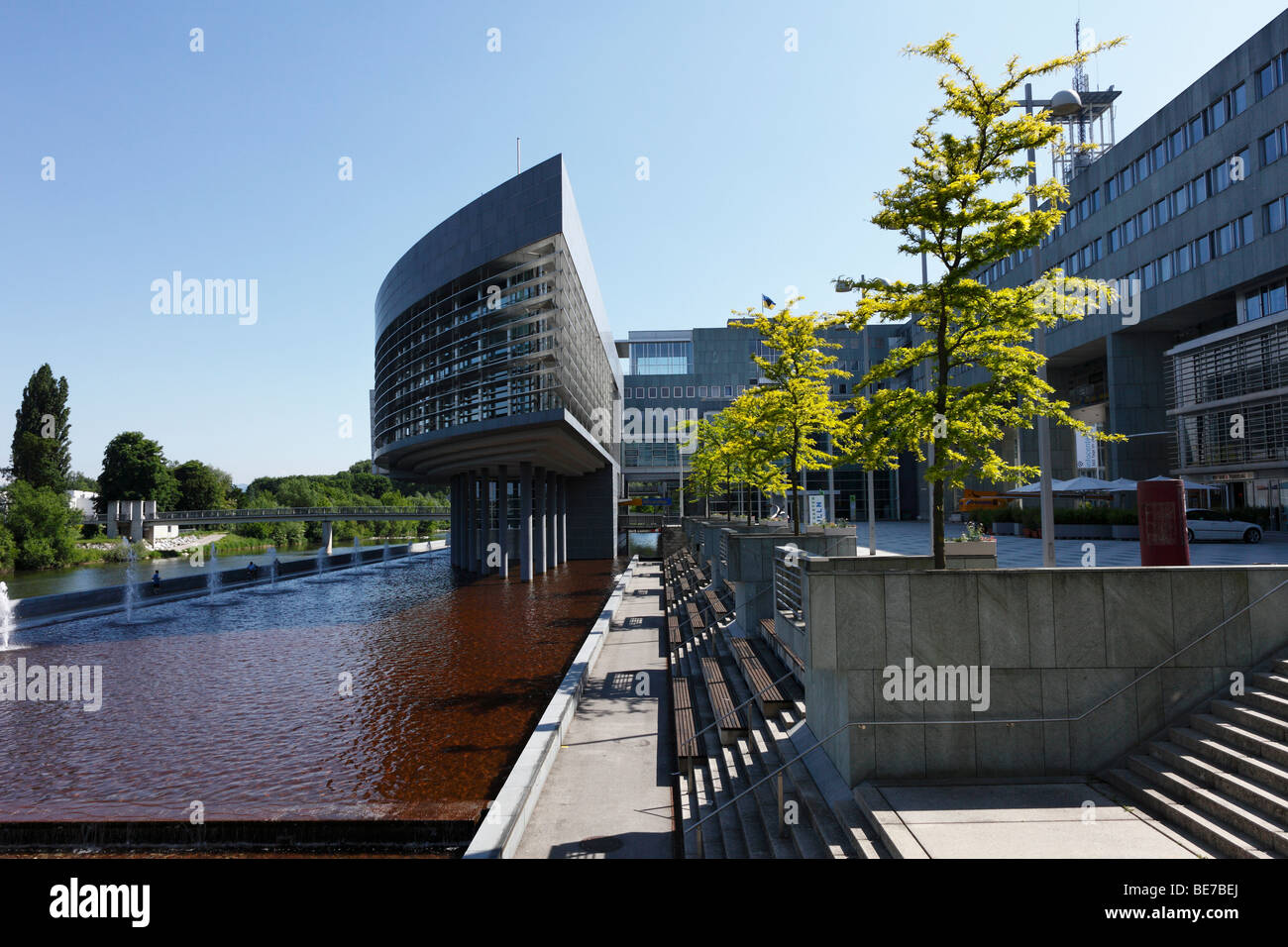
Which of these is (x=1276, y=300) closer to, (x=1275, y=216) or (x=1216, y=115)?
(x=1275, y=216)

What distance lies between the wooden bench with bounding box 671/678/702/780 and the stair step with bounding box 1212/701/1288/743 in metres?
6.05

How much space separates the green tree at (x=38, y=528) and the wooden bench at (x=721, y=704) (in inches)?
2814

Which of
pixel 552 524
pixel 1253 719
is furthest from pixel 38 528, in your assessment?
pixel 1253 719

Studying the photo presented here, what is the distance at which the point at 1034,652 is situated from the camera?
7871 millimetres

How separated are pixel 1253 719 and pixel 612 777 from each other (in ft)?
24.4

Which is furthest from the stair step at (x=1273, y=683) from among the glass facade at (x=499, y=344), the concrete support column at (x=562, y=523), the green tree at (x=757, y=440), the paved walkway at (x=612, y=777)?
the concrete support column at (x=562, y=523)

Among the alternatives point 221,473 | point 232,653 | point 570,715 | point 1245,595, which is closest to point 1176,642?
point 1245,595

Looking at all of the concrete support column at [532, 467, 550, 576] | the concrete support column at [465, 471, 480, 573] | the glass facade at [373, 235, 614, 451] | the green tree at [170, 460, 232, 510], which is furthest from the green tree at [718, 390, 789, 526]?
the green tree at [170, 460, 232, 510]

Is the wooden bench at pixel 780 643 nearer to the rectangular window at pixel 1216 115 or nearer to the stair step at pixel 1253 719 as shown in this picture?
the stair step at pixel 1253 719

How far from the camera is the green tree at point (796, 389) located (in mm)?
19297

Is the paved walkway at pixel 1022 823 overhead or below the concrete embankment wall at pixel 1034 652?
below

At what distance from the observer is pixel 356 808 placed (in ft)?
28.8

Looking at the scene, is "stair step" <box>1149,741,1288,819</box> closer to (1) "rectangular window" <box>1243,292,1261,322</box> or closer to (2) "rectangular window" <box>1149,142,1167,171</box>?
(1) "rectangular window" <box>1243,292,1261,322</box>

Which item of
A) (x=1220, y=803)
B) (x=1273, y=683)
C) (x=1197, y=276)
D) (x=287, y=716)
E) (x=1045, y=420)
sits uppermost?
(x=1197, y=276)
